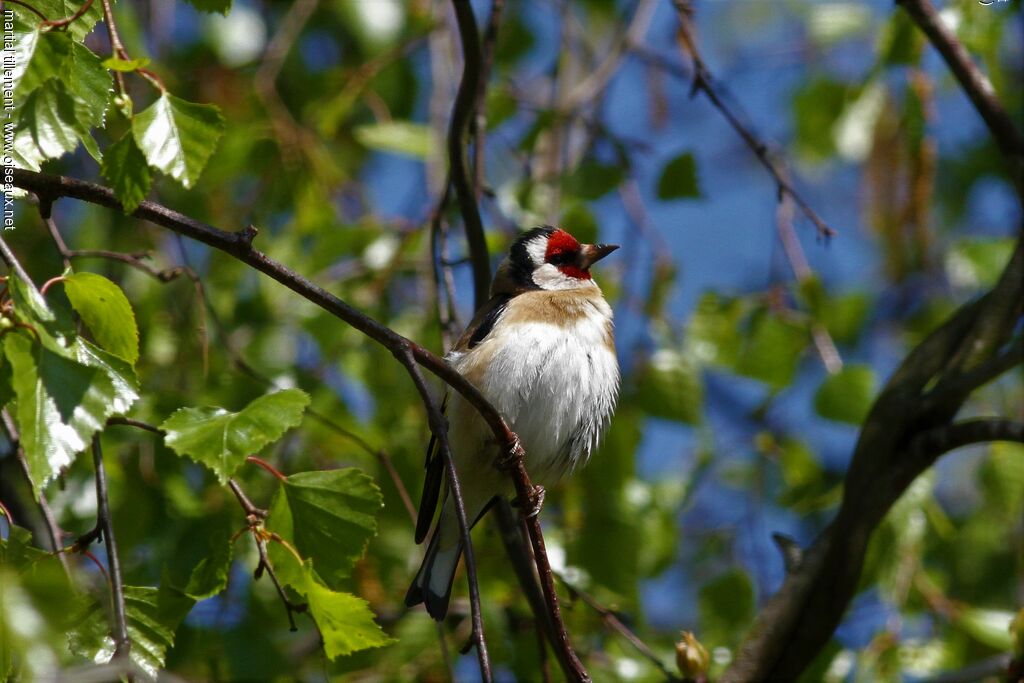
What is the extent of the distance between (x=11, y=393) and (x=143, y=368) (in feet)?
9.56

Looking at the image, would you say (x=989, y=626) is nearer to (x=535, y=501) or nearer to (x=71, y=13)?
(x=535, y=501)

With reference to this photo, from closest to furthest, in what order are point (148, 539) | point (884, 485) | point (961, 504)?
point (884, 485)
point (148, 539)
point (961, 504)

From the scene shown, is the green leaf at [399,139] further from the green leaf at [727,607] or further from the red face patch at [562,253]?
the green leaf at [727,607]

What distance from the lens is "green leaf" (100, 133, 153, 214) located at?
2.10 metres

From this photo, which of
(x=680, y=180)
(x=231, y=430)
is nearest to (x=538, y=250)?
(x=680, y=180)

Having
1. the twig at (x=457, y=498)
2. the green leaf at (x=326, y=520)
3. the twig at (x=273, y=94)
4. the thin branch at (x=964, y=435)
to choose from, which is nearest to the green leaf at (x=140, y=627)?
the green leaf at (x=326, y=520)

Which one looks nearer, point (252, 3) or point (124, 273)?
point (124, 273)

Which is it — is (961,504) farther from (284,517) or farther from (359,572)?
(284,517)

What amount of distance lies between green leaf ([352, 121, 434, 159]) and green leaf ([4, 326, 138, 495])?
2.67 metres

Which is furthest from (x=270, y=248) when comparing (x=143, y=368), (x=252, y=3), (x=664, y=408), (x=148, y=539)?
(x=252, y=3)

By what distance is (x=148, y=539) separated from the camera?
13.1ft

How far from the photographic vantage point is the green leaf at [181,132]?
7.34 feet

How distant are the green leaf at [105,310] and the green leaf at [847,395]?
103 inches

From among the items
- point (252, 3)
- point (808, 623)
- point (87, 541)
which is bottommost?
point (808, 623)
